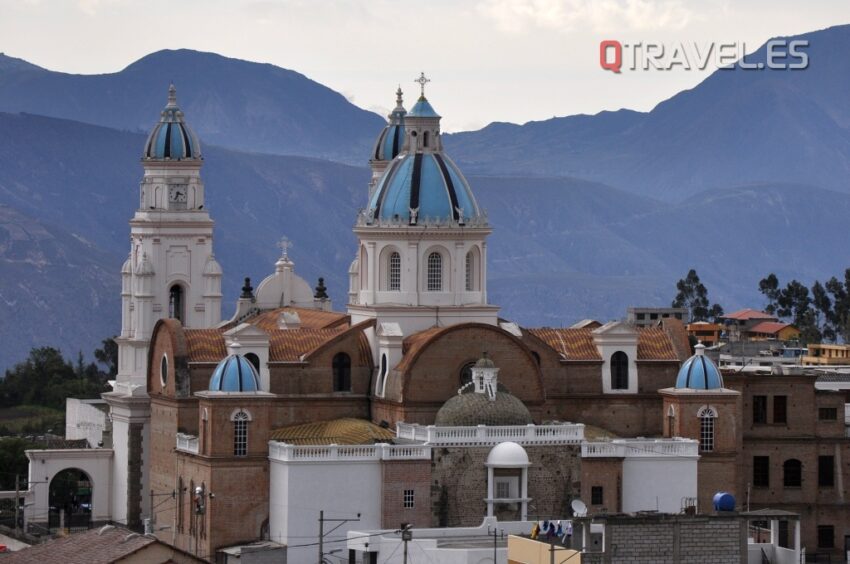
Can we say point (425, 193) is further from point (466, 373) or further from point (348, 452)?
point (348, 452)

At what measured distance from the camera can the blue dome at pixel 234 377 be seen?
11081 centimetres

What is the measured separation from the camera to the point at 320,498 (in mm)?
109188

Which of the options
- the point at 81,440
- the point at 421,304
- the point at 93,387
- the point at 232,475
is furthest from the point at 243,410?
the point at 93,387

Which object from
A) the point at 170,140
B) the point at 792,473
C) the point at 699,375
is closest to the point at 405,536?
the point at 699,375

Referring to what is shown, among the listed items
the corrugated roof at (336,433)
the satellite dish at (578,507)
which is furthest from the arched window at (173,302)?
the satellite dish at (578,507)

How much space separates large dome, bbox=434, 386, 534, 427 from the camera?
111812 mm

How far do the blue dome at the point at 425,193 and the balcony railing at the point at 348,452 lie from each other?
11.9m

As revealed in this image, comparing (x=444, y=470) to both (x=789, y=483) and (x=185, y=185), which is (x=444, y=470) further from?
(x=185, y=185)

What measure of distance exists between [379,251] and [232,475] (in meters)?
12.9

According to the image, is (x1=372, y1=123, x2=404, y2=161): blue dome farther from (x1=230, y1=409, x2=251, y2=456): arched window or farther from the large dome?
(x1=230, y1=409, x2=251, y2=456): arched window

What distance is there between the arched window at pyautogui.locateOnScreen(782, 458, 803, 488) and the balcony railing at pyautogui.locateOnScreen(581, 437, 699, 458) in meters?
8.96

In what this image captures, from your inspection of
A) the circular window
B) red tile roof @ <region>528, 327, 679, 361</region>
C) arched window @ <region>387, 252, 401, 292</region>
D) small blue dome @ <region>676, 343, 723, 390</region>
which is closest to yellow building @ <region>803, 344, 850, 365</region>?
red tile roof @ <region>528, 327, 679, 361</region>

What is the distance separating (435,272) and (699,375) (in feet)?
37.4

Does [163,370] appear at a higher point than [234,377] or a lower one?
higher
